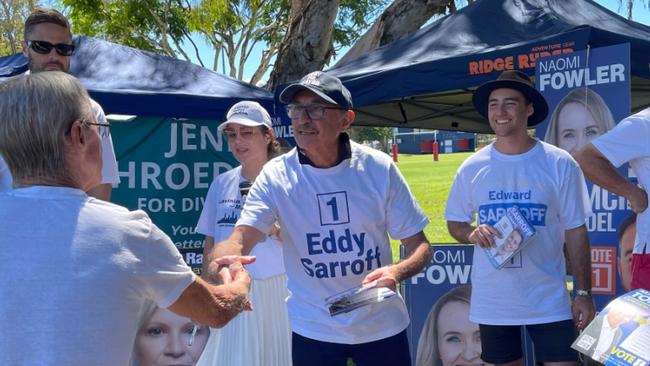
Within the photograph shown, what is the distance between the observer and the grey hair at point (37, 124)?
1.67 metres

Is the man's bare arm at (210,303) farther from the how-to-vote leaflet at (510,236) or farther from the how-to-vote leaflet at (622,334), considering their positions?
the how-to-vote leaflet at (510,236)

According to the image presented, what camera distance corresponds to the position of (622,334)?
7.43 ft

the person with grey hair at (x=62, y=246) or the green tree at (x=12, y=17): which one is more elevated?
the green tree at (x=12, y=17)

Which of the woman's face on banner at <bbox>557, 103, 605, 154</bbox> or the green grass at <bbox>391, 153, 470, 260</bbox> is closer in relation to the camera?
the woman's face on banner at <bbox>557, 103, 605, 154</bbox>

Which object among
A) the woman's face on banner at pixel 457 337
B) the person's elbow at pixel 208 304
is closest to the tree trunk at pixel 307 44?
the woman's face on banner at pixel 457 337

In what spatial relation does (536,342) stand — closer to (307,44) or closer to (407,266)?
(407,266)

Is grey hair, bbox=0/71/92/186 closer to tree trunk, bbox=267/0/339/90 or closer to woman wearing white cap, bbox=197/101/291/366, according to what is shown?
woman wearing white cap, bbox=197/101/291/366

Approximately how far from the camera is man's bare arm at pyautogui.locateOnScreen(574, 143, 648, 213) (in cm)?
315

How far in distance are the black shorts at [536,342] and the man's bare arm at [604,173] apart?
2.35 feet

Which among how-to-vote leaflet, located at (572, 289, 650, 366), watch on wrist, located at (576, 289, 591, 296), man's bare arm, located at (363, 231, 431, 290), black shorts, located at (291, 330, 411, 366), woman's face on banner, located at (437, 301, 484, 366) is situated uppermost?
man's bare arm, located at (363, 231, 431, 290)

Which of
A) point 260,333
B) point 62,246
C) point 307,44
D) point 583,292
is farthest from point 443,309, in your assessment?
point 307,44

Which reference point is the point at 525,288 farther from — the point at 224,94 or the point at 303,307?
the point at 224,94

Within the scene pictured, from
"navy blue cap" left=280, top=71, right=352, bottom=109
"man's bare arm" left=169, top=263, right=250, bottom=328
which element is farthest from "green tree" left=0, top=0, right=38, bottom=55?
"man's bare arm" left=169, top=263, right=250, bottom=328

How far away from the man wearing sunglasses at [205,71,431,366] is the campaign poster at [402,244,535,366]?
6.19 feet
